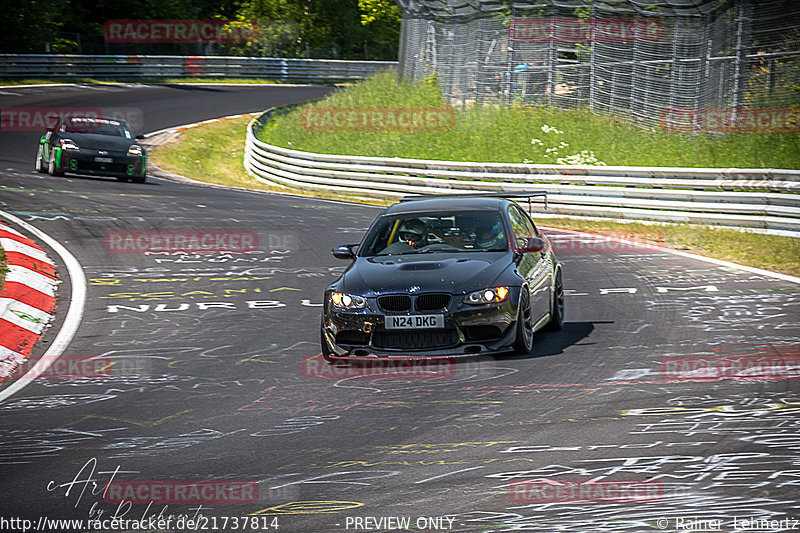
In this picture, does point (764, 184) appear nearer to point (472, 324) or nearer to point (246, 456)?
point (472, 324)

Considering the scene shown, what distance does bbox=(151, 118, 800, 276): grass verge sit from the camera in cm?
1561

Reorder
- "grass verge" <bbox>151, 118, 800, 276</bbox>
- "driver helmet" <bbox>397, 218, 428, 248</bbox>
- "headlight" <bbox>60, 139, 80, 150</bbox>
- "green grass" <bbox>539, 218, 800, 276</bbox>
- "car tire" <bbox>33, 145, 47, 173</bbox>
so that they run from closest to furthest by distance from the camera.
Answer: "driver helmet" <bbox>397, 218, 428, 248</bbox> → "green grass" <bbox>539, 218, 800, 276</bbox> → "grass verge" <bbox>151, 118, 800, 276</bbox> → "headlight" <bbox>60, 139, 80, 150</bbox> → "car tire" <bbox>33, 145, 47, 173</bbox>

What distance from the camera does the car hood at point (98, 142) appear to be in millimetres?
24453

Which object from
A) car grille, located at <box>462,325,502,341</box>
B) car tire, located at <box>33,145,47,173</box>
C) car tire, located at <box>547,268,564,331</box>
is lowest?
car tire, located at <box>33,145,47,173</box>

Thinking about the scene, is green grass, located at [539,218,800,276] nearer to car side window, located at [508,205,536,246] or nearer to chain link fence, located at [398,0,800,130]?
chain link fence, located at [398,0,800,130]

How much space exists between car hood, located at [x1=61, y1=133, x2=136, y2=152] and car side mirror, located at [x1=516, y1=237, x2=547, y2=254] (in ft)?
53.9

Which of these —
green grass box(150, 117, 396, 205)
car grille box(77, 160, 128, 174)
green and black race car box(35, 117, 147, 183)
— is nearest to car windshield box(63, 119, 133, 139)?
green and black race car box(35, 117, 147, 183)

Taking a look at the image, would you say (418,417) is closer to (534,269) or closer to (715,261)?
(534,269)

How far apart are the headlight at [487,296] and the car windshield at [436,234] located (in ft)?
3.29

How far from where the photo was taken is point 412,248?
9.91 m

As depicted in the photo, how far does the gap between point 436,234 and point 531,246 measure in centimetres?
91

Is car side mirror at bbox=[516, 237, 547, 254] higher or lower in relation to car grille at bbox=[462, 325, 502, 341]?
higher

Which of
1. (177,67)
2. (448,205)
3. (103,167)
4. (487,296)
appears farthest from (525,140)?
(177,67)

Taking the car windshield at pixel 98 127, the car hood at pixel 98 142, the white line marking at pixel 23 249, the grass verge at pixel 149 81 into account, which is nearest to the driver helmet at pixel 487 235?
the white line marking at pixel 23 249
